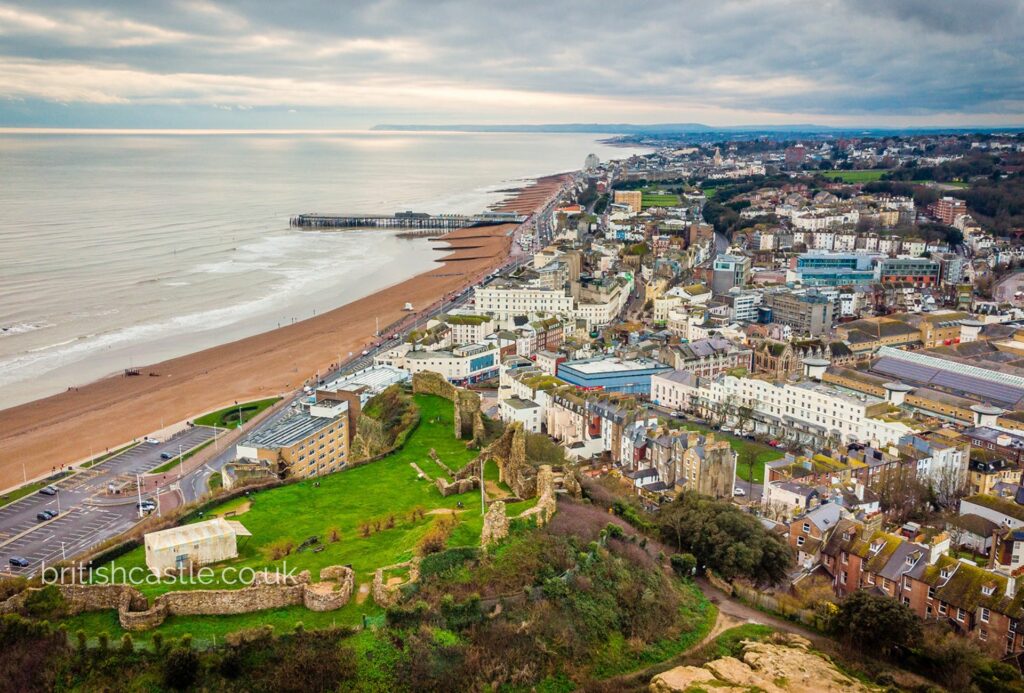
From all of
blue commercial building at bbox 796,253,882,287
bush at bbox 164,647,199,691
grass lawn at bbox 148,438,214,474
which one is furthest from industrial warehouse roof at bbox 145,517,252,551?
→ blue commercial building at bbox 796,253,882,287

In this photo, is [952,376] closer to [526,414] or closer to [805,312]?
[805,312]

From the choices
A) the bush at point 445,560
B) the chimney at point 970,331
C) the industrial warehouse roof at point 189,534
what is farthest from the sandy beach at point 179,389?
the chimney at point 970,331

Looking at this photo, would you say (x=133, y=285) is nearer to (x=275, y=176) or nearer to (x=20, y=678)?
(x=20, y=678)

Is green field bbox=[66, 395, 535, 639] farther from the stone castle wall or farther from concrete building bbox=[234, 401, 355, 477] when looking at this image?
concrete building bbox=[234, 401, 355, 477]

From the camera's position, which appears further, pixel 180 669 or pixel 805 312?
pixel 805 312

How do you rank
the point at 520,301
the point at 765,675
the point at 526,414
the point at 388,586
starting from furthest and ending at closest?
the point at 520,301, the point at 526,414, the point at 765,675, the point at 388,586

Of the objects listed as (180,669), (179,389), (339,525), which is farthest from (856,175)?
(180,669)

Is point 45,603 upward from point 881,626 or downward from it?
upward
